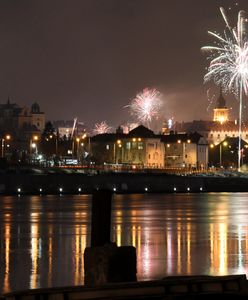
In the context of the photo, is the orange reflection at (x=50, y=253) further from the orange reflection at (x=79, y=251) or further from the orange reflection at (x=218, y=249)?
the orange reflection at (x=218, y=249)

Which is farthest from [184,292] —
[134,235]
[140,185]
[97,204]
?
[140,185]

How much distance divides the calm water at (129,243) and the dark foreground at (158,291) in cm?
736

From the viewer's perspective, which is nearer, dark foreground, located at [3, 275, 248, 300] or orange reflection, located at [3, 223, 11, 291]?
dark foreground, located at [3, 275, 248, 300]

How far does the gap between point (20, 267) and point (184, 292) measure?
11.4 m

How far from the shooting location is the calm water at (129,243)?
1995cm

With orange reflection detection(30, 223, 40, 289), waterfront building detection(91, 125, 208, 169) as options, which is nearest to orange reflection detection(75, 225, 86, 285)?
orange reflection detection(30, 223, 40, 289)

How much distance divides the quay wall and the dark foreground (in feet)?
266

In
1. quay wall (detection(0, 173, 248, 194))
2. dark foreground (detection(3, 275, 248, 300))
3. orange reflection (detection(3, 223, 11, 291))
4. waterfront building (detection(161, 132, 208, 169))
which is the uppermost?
waterfront building (detection(161, 132, 208, 169))

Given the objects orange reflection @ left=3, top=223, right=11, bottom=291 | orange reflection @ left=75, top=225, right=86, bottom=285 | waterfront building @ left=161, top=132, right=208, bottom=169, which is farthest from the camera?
waterfront building @ left=161, top=132, right=208, bottom=169

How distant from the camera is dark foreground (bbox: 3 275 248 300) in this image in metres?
9.80

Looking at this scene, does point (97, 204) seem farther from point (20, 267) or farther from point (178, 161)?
point (178, 161)

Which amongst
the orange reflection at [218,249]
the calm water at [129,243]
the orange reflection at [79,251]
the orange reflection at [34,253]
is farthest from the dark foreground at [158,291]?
the orange reflection at [218,249]

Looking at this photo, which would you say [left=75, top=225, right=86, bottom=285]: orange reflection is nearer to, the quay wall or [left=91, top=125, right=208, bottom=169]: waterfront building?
the quay wall

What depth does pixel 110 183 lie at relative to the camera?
10569 cm
